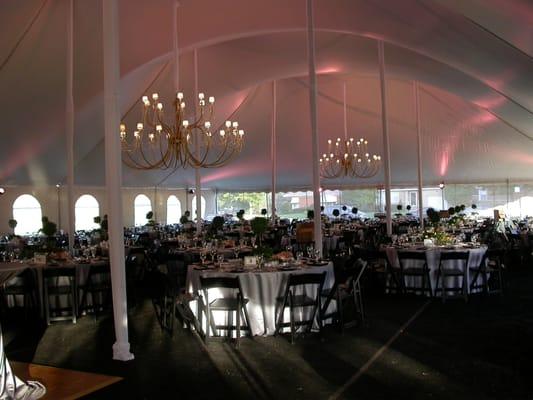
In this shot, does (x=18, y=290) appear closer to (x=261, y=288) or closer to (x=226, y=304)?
(x=226, y=304)

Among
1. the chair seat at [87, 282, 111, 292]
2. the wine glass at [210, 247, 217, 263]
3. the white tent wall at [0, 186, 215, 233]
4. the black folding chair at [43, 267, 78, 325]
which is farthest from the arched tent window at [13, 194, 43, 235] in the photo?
the chair seat at [87, 282, 111, 292]

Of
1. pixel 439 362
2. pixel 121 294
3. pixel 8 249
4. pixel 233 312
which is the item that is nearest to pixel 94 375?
pixel 121 294

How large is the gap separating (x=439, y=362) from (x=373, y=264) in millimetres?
4715

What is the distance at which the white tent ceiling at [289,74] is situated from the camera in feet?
31.7

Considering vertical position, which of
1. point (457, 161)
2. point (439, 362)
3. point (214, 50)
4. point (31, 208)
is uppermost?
point (214, 50)

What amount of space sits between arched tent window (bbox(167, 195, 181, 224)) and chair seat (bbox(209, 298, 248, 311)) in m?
18.4

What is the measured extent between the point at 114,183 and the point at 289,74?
11.8 meters

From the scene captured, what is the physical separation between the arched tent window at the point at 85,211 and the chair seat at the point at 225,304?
1438cm

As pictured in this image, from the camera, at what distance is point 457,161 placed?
22.8 metres

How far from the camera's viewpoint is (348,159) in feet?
52.1

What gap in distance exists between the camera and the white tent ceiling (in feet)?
31.7

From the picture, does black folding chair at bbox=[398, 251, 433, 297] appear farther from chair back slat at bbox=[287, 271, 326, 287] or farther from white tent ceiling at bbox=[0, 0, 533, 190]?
white tent ceiling at bbox=[0, 0, 533, 190]

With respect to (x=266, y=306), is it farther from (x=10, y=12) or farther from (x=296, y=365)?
(x=10, y=12)

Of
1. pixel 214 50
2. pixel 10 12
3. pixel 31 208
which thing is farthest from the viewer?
pixel 31 208
